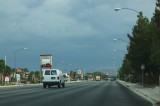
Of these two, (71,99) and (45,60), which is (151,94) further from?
(45,60)

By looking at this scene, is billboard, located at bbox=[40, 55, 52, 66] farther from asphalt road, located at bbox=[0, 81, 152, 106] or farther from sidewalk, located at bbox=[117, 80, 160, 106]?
asphalt road, located at bbox=[0, 81, 152, 106]

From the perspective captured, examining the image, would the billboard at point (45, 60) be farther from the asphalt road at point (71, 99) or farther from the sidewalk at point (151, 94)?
the asphalt road at point (71, 99)

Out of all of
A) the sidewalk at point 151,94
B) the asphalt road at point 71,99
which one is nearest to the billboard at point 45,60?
the sidewalk at point 151,94

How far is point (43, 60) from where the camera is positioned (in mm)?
113188

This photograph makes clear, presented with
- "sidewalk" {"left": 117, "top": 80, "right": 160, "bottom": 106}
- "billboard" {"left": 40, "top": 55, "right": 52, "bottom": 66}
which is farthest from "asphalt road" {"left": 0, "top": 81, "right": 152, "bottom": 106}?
"billboard" {"left": 40, "top": 55, "right": 52, "bottom": 66}

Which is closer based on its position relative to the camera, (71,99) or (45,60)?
(71,99)

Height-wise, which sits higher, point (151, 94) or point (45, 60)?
point (45, 60)

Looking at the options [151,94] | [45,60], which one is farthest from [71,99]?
[45,60]

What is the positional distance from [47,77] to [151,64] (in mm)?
13481

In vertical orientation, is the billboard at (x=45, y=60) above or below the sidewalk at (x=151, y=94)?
above

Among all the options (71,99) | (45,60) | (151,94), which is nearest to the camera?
(71,99)

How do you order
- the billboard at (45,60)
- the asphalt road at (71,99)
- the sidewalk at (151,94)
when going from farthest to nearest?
the billboard at (45,60) < the sidewalk at (151,94) < the asphalt road at (71,99)

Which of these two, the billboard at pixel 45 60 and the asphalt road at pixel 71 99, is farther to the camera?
the billboard at pixel 45 60

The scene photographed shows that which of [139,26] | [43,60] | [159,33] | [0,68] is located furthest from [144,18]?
[43,60]
